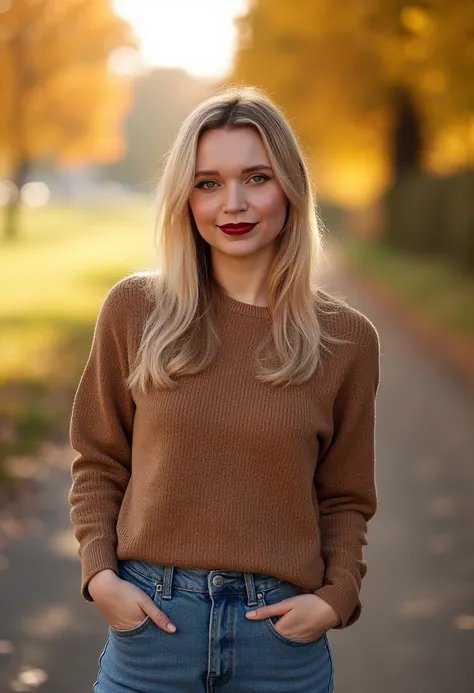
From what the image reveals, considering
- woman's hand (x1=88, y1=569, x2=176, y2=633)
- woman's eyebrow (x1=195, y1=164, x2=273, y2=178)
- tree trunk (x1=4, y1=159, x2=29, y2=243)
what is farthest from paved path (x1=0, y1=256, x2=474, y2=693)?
tree trunk (x1=4, y1=159, x2=29, y2=243)

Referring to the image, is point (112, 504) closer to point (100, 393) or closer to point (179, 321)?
point (100, 393)

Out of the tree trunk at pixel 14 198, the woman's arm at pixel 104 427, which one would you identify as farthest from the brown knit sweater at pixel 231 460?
the tree trunk at pixel 14 198

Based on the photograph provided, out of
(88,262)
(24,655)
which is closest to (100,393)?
(24,655)

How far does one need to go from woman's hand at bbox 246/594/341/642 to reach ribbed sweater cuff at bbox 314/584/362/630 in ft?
0.04

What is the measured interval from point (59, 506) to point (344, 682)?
2886 mm

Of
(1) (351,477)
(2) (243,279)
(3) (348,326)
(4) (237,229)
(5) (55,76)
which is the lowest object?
(1) (351,477)

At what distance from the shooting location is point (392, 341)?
1505 cm

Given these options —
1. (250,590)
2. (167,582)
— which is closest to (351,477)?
(250,590)

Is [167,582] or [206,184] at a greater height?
[206,184]

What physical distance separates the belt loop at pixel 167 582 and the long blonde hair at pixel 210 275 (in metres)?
0.39

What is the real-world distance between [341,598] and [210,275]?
80cm

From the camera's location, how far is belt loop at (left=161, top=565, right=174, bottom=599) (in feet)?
7.75

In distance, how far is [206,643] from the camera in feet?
7.70

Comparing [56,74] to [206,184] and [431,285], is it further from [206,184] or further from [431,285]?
[206,184]
